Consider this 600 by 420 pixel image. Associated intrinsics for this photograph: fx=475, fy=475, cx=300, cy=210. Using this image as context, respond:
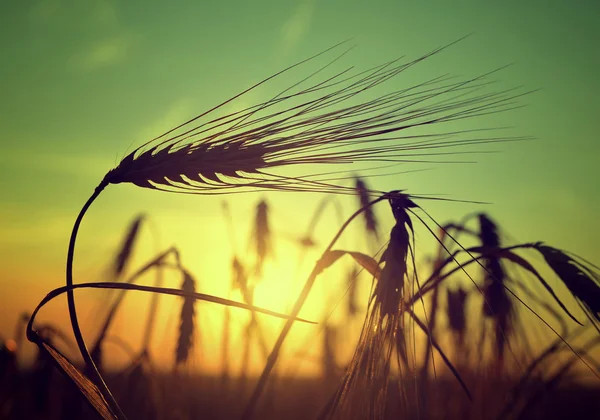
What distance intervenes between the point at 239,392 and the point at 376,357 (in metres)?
3.38

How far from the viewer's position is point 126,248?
423cm

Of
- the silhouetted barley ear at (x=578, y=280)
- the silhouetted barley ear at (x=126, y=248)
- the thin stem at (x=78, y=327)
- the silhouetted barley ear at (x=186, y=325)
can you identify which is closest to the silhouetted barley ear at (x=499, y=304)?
the silhouetted barley ear at (x=578, y=280)

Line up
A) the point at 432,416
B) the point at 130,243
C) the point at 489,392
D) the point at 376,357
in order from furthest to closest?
1. the point at 130,243
2. the point at 432,416
3. the point at 489,392
4. the point at 376,357

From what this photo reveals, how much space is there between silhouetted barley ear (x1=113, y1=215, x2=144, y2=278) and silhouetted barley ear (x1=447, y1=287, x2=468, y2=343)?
276cm

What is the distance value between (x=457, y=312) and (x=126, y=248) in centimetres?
288

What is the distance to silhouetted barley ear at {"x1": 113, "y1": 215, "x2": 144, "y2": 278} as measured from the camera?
409cm

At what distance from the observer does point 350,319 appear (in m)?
5.08

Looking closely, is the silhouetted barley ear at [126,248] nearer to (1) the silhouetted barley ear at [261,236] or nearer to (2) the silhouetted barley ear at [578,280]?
(1) the silhouetted barley ear at [261,236]

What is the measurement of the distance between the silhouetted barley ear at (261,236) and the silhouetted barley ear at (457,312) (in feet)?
5.68

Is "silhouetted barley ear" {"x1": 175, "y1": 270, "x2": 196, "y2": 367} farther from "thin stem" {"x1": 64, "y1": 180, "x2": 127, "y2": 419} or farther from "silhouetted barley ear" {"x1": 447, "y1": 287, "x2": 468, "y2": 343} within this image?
"silhouetted barley ear" {"x1": 447, "y1": 287, "x2": 468, "y2": 343}

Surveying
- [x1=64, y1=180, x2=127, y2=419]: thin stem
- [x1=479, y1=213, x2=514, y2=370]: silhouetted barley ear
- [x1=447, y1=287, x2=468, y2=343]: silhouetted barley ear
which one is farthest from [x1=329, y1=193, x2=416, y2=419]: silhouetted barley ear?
[x1=447, y1=287, x2=468, y2=343]: silhouetted barley ear

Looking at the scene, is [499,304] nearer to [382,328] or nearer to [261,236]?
[382,328]

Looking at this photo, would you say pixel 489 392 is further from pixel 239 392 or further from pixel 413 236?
pixel 239 392

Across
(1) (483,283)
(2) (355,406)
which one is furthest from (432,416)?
(2) (355,406)
